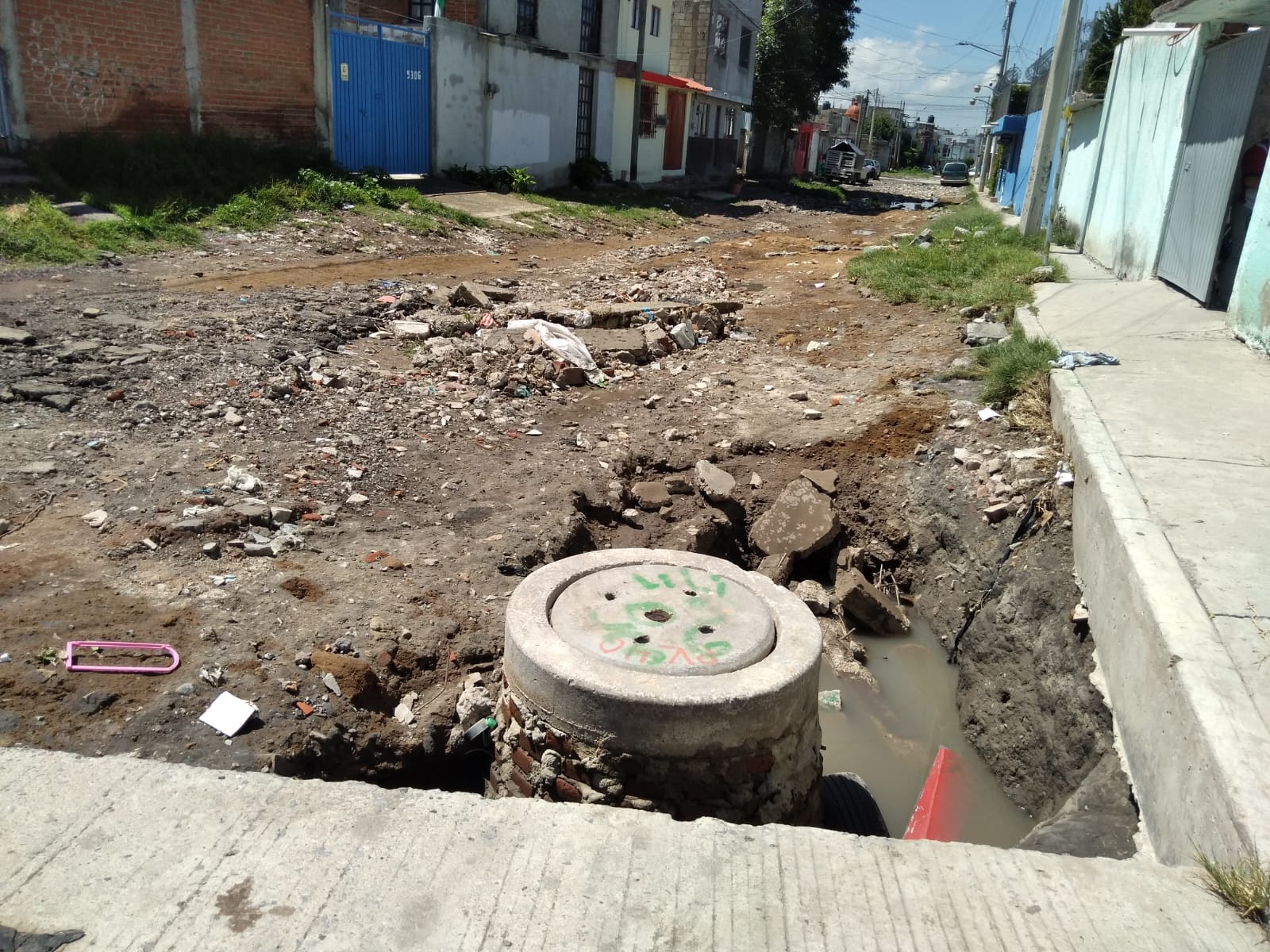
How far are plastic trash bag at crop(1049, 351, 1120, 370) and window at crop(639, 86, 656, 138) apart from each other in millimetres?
20308

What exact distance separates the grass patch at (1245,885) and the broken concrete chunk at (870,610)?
9.28 ft

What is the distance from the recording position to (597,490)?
5320 millimetres

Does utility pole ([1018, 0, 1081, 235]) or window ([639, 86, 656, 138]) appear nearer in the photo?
utility pole ([1018, 0, 1081, 235])

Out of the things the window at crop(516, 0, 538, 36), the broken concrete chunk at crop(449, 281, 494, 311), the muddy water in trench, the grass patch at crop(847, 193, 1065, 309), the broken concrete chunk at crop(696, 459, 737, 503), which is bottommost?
the muddy water in trench

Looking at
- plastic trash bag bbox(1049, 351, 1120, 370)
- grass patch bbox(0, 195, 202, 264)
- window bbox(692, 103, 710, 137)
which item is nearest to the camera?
plastic trash bag bbox(1049, 351, 1120, 370)

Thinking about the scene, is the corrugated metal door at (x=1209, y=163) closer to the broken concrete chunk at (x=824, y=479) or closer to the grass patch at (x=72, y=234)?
the broken concrete chunk at (x=824, y=479)

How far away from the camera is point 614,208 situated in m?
18.8

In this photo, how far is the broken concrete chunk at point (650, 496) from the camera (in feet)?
17.8

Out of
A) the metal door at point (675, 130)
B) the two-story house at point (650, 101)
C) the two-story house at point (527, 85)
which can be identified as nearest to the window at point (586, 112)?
the two-story house at point (527, 85)

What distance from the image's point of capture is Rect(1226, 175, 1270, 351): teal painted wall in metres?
6.34

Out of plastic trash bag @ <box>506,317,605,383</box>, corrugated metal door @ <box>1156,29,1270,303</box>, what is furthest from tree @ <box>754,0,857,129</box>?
plastic trash bag @ <box>506,317,605,383</box>

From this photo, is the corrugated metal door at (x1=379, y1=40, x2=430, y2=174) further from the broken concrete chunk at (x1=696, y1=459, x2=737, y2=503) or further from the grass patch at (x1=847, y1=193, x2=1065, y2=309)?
the broken concrete chunk at (x1=696, y1=459, x2=737, y2=503)

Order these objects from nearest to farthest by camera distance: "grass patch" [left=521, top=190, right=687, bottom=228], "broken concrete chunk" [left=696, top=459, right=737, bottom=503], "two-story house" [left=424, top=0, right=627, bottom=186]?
"broken concrete chunk" [left=696, top=459, right=737, bottom=503] → "grass patch" [left=521, top=190, right=687, bottom=228] → "two-story house" [left=424, top=0, right=627, bottom=186]

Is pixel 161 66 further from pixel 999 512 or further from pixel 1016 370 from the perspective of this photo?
pixel 999 512
